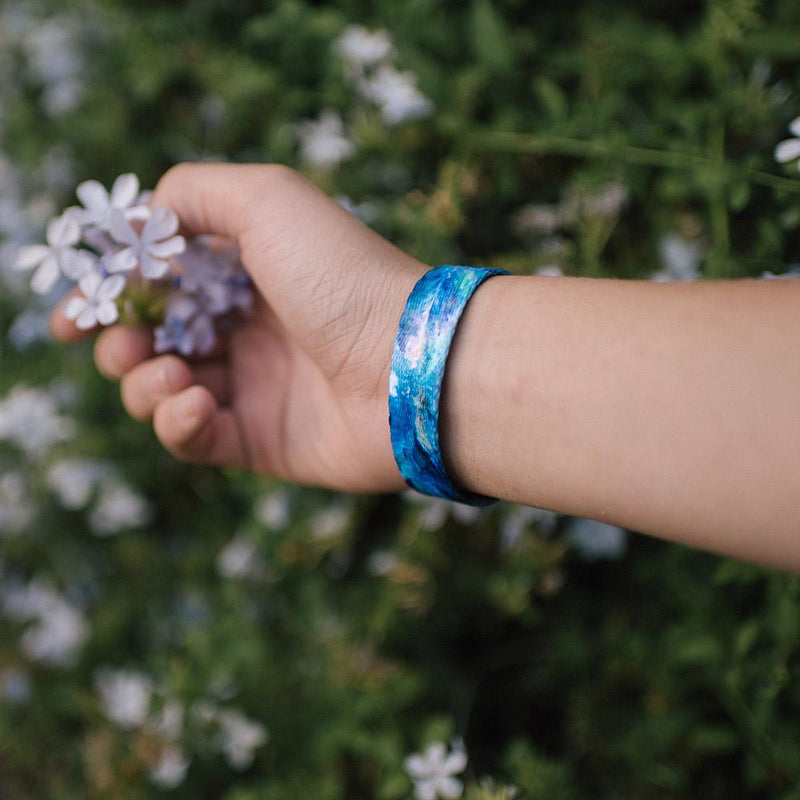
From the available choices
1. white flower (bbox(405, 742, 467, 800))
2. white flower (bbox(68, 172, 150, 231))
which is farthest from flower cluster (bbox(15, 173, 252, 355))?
white flower (bbox(405, 742, 467, 800))

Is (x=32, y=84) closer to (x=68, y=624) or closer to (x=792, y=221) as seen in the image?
(x=68, y=624)

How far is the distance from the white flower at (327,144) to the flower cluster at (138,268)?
497 millimetres

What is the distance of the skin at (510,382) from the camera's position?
832mm

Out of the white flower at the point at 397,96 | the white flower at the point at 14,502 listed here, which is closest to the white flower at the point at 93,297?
the white flower at the point at 397,96

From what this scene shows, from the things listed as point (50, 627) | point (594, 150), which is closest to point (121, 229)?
point (594, 150)

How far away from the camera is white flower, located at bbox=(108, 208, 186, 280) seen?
3.58ft

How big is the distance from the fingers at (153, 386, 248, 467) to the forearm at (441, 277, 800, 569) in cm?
40

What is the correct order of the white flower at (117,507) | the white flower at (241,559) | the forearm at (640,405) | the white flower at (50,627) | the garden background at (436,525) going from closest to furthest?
the forearm at (640,405) < the garden background at (436,525) < the white flower at (241,559) < the white flower at (117,507) < the white flower at (50,627)

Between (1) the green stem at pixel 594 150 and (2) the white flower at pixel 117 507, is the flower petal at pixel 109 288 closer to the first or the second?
(1) the green stem at pixel 594 150

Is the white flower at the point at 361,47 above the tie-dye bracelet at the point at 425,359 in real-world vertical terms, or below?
above

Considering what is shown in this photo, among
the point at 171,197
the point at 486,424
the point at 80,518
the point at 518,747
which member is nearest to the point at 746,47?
the point at 486,424

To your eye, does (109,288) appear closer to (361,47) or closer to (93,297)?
(93,297)

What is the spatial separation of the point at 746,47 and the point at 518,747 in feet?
4.07

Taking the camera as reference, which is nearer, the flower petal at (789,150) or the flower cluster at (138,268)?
the flower petal at (789,150)
